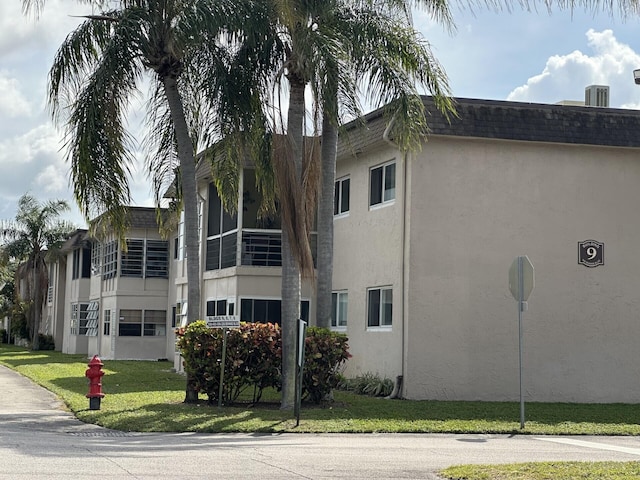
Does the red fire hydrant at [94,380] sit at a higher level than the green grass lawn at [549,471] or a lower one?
higher

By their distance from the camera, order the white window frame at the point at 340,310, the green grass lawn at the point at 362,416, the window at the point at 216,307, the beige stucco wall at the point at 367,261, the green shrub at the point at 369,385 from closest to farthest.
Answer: the green grass lawn at the point at 362,416 < the green shrub at the point at 369,385 < the beige stucco wall at the point at 367,261 < the white window frame at the point at 340,310 < the window at the point at 216,307

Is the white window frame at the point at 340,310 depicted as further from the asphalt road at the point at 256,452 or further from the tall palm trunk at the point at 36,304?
the tall palm trunk at the point at 36,304

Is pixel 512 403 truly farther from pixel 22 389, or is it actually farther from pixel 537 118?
pixel 22 389

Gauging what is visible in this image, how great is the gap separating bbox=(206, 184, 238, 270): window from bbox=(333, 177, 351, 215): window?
8.64ft

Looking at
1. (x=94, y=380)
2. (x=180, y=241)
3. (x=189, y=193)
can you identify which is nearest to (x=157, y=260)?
(x=180, y=241)

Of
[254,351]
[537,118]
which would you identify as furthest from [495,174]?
[254,351]

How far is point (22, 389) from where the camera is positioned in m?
23.8

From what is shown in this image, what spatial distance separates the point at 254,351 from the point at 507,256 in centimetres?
622

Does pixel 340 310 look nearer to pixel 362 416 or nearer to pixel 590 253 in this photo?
pixel 590 253

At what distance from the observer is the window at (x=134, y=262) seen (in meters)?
39.6

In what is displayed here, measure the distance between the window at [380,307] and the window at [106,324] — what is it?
20.2m

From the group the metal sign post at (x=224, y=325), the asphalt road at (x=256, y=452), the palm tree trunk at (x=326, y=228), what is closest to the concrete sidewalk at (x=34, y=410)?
the asphalt road at (x=256, y=452)

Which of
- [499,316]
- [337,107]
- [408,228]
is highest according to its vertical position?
[337,107]

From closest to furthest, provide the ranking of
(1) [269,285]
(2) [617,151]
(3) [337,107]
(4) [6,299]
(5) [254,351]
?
(3) [337,107], (5) [254,351], (2) [617,151], (1) [269,285], (4) [6,299]
